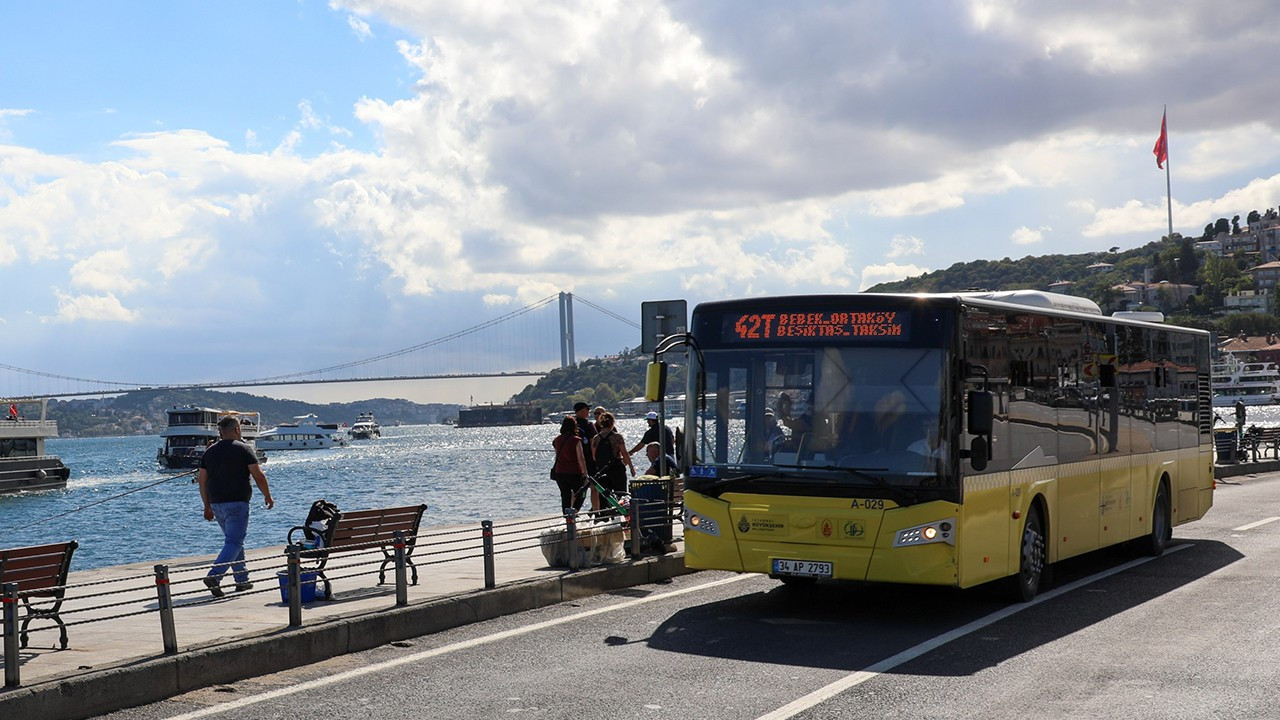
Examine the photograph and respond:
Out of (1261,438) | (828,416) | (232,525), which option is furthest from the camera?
(1261,438)

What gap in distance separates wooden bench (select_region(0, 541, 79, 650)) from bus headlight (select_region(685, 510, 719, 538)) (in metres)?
4.81

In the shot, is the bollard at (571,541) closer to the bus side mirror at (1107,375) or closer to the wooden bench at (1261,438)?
the bus side mirror at (1107,375)

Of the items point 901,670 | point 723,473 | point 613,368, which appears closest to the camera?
point 901,670

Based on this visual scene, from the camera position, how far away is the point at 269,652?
9.62m

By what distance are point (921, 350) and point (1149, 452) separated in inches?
241

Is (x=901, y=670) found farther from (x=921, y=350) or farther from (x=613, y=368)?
(x=613, y=368)

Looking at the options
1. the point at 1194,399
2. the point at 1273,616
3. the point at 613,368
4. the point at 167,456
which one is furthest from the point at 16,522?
the point at 613,368

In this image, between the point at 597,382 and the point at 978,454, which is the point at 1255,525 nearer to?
the point at 978,454

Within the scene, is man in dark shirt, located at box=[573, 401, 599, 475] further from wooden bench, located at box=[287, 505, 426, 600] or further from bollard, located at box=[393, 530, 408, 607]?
bollard, located at box=[393, 530, 408, 607]

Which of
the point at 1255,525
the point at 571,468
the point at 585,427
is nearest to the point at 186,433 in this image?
the point at 585,427

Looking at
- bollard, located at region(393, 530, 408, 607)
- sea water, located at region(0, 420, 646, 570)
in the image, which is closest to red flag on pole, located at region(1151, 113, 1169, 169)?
sea water, located at region(0, 420, 646, 570)

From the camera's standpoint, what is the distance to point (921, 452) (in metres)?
11.2

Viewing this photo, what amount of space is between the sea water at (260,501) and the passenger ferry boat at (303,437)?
133 feet

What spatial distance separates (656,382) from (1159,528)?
747cm
